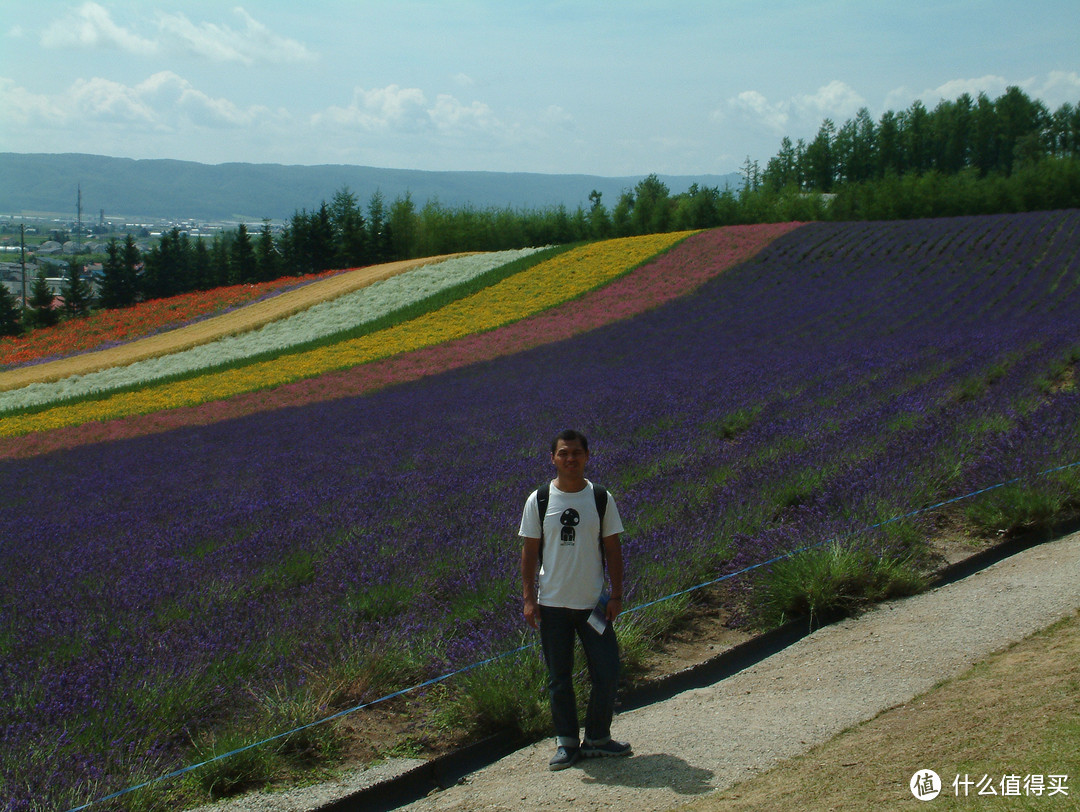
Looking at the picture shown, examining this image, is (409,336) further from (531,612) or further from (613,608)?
(613,608)

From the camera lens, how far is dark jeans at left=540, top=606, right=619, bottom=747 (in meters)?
3.72

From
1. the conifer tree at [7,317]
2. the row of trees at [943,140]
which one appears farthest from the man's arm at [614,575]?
the row of trees at [943,140]

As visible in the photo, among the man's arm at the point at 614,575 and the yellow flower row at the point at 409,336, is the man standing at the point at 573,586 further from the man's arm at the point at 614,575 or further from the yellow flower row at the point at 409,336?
the yellow flower row at the point at 409,336

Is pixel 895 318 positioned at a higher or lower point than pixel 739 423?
higher

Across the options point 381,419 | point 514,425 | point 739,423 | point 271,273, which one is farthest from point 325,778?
point 271,273

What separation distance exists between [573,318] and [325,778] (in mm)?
26125

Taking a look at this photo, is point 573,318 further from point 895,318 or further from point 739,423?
point 739,423

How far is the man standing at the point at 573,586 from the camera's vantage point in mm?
3740

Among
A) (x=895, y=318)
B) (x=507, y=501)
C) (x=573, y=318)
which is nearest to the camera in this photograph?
(x=507, y=501)

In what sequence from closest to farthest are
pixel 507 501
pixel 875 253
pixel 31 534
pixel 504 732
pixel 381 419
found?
pixel 504 732
pixel 507 501
pixel 31 534
pixel 381 419
pixel 875 253

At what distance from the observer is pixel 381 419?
15227mm

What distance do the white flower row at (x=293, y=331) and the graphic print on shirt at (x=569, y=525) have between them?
28.4m

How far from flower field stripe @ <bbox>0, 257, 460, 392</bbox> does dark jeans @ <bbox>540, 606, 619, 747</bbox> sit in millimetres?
33883

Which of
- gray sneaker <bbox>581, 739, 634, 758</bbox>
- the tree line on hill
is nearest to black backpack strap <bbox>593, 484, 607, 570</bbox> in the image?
gray sneaker <bbox>581, 739, 634, 758</bbox>
